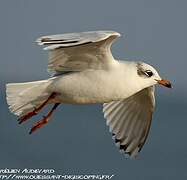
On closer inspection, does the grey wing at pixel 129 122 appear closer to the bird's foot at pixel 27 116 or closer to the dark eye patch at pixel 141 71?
the dark eye patch at pixel 141 71

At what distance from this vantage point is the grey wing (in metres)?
10.2

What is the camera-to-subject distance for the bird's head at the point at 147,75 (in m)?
9.25

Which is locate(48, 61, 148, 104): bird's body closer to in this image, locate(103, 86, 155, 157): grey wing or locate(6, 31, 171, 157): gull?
locate(6, 31, 171, 157): gull

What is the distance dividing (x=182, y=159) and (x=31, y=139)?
590 centimetres

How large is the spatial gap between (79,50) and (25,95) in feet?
2.43

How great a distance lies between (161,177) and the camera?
21.6m

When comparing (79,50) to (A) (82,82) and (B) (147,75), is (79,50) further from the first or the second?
(B) (147,75)

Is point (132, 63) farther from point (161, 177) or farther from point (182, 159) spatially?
point (182, 159)

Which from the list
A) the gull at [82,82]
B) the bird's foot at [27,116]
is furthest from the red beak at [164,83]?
the bird's foot at [27,116]

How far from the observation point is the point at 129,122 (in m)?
10.3

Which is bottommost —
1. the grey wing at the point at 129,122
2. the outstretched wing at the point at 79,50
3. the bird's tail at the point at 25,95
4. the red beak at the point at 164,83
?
the grey wing at the point at 129,122

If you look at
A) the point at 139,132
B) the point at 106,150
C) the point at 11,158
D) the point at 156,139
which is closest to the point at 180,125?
the point at 156,139

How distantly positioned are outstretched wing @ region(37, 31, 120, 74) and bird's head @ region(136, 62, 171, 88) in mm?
364

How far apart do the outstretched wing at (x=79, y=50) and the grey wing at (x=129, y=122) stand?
3.59 feet
